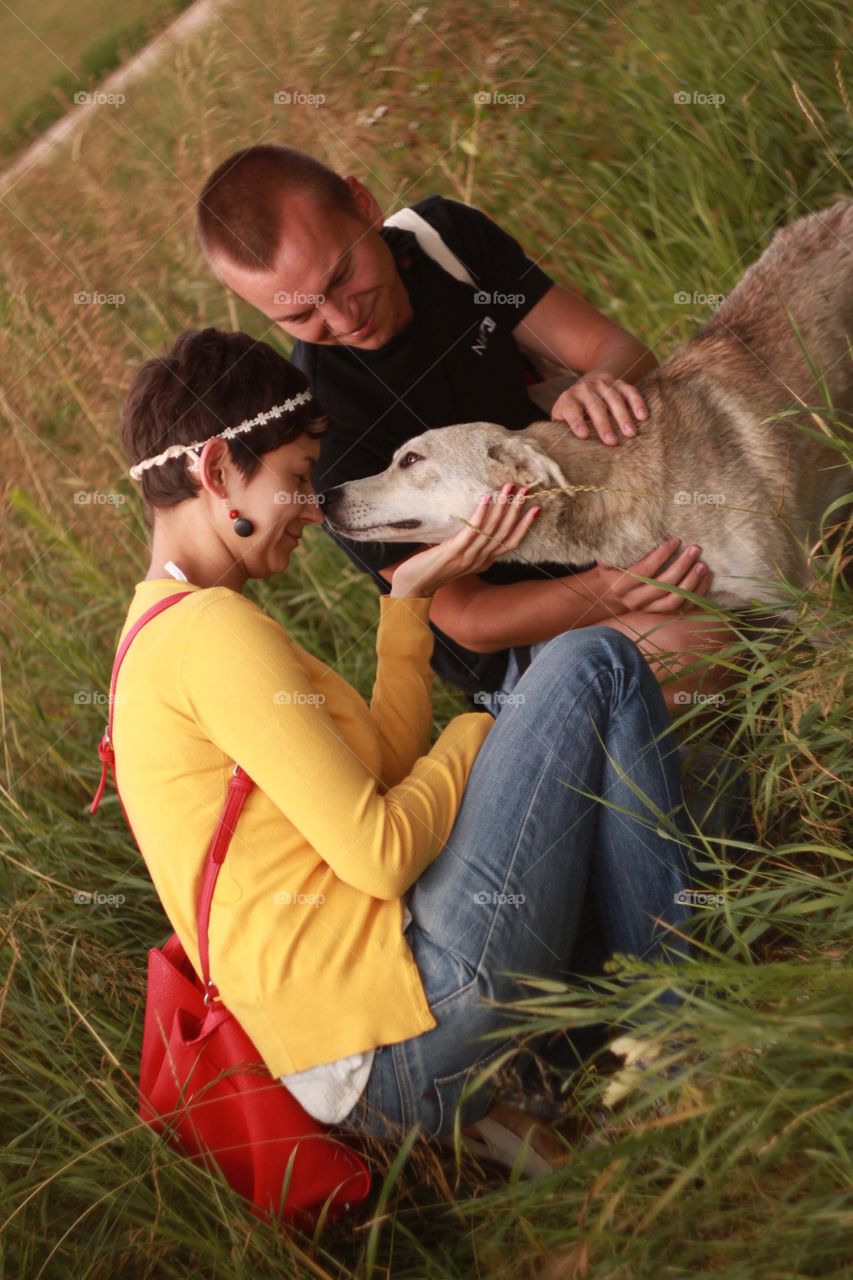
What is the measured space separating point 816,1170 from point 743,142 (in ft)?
11.0

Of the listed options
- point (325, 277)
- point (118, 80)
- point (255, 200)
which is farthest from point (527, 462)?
point (118, 80)

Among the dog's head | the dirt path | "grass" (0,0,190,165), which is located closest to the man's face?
the dog's head

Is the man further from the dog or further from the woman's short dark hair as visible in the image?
the woman's short dark hair

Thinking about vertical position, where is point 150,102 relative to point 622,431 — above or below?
above

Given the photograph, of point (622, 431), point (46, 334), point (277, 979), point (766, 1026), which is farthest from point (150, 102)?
point (766, 1026)

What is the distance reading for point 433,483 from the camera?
10.0 ft

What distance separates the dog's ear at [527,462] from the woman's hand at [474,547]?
0.04 metres

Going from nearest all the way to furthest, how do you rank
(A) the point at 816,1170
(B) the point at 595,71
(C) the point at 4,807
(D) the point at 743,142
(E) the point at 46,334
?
(A) the point at 816,1170 → (C) the point at 4,807 → (D) the point at 743,142 → (B) the point at 595,71 → (E) the point at 46,334

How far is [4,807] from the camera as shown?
3357 millimetres

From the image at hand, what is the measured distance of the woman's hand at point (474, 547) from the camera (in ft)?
8.63

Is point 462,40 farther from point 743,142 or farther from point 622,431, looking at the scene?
point 622,431

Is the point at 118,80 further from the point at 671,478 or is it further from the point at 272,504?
the point at 272,504

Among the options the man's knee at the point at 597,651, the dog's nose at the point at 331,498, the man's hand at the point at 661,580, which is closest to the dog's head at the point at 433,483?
the dog's nose at the point at 331,498

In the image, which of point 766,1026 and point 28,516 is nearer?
point 766,1026
